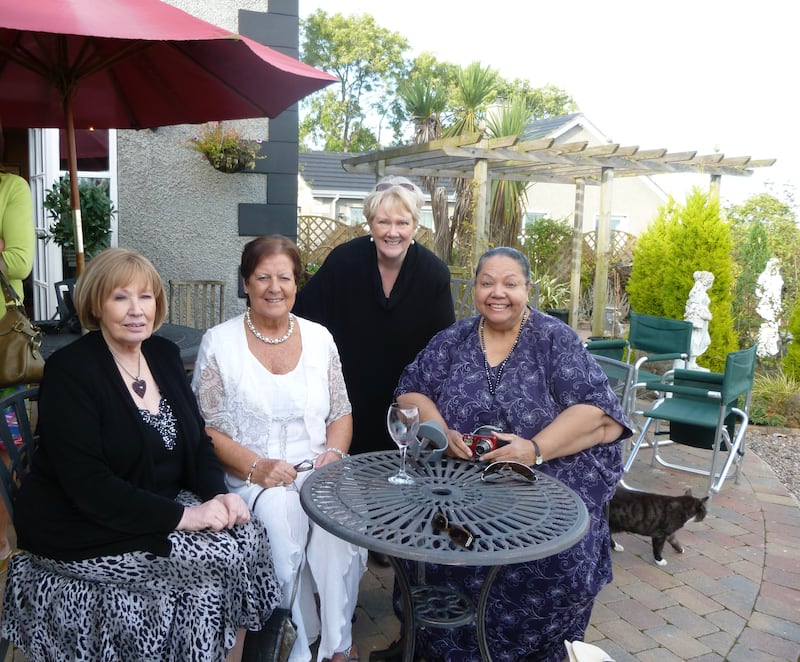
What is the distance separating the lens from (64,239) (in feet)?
14.7

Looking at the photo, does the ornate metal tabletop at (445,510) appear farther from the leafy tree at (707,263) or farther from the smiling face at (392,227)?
the leafy tree at (707,263)

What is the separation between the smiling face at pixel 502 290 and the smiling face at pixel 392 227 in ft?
1.50

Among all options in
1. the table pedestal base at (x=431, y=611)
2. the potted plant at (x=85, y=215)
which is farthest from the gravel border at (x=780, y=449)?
the potted plant at (x=85, y=215)

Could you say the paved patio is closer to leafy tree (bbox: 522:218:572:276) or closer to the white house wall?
the white house wall

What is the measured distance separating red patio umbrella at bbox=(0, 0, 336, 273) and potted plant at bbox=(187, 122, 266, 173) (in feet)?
5.14

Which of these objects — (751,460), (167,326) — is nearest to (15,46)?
(167,326)

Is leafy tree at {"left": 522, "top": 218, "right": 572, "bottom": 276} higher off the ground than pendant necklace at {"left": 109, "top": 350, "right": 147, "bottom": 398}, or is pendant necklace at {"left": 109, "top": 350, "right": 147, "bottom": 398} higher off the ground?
leafy tree at {"left": 522, "top": 218, "right": 572, "bottom": 276}

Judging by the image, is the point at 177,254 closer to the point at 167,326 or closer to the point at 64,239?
the point at 64,239

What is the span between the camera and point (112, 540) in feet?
5.75

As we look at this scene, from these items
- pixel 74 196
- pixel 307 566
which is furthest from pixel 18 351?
pixel 307 566

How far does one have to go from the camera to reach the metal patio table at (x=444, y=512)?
157cm

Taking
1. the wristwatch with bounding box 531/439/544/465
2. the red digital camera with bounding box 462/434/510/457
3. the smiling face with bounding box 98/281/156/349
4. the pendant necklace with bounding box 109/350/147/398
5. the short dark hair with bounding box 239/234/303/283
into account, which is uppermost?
the short dark hair with bounding box 239/234/303/283

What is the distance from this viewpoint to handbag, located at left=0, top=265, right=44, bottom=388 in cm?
245

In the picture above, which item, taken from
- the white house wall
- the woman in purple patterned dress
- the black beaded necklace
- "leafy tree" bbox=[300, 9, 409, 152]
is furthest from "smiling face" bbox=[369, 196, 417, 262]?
"leafy tree" bbox=[300, 9, 409, 152]
